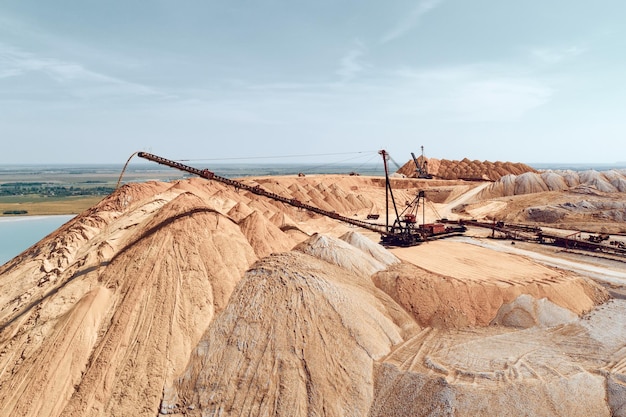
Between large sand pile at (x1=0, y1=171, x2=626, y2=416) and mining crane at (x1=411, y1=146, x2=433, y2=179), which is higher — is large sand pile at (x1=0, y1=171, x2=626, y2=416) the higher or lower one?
the lower one

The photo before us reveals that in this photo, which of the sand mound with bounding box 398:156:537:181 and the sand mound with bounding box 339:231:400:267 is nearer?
the sand mound with bounding box 339:231:400:267

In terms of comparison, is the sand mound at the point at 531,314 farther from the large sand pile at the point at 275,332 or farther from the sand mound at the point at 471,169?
the sand mound at the point at 471,169

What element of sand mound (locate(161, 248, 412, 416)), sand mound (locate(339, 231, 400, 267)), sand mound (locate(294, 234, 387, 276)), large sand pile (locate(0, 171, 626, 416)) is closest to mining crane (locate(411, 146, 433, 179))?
large sand pile (locate(0, 171, 626, 416))

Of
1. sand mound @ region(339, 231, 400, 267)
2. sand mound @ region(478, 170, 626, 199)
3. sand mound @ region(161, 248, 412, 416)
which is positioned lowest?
sand mound @ region(161, 248, 412, 416)

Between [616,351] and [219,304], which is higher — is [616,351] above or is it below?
below

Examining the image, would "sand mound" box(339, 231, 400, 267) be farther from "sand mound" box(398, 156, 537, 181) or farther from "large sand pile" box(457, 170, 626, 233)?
"sand mound" box(398, 156, 537, 181)

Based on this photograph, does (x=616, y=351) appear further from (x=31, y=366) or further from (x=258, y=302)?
(x=31, y=366)

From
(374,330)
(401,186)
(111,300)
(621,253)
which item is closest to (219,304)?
(111,300)

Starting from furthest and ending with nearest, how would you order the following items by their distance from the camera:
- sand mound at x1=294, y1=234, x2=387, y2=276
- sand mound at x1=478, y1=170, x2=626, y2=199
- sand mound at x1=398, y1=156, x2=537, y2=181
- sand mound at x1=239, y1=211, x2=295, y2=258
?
sand mound at x1=398, y1=156, x2=537, y2=181, sand mound at x1=478, y1=170, x2=626, y2=199, sand mound at x1=239, y1=211, x2=295, y2=258, sand mound at x1=294, y1=234, x2=387, y2=276
